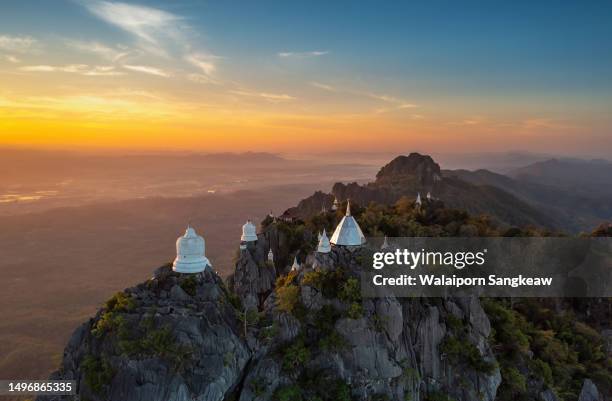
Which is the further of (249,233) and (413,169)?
(413,169)

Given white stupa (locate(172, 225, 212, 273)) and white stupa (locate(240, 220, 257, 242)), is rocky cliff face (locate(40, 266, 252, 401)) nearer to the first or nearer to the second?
white stupa (locate(172, 225, 212, 273))

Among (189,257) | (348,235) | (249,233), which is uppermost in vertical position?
(348,235)

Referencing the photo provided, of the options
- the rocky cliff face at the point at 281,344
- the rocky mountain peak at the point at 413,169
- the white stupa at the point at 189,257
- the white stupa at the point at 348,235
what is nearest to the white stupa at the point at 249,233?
the rocky cliff face at the point at 281,344

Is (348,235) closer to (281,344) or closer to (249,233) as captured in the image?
(281,344)

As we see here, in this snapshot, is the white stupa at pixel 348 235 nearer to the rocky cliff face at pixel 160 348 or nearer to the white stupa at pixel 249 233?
the rocky cliff face at pixel 160 348

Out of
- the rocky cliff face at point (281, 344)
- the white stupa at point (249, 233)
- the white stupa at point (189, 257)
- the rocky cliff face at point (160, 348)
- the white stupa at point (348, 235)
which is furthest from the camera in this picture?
the white stupa at point (249, 233)

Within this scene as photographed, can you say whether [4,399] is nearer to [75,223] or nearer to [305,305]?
[305,305]

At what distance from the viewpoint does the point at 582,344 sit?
41844mm

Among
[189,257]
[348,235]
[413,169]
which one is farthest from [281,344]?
[413,169]

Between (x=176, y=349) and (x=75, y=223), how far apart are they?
202 metres

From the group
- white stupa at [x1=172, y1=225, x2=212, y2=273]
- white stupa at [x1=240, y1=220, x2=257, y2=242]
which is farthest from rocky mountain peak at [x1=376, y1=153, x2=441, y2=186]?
white stupa at [x1=172, y1=225, x2=212, y2=273]

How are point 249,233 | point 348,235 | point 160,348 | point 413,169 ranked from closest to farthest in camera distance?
1. point 160,348
2. point 348,235
3. point 249,233
4. point 413,169

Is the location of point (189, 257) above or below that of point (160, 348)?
above

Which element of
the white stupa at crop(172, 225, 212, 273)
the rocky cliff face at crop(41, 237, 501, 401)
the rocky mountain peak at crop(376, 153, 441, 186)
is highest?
→ the rocky mountain peak at crop(376, 153, 441, 186)
